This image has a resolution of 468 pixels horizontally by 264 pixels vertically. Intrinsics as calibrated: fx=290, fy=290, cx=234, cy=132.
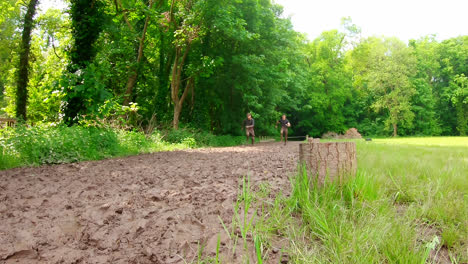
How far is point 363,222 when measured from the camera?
2348 millimetres

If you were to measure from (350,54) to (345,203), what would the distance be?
47.4m

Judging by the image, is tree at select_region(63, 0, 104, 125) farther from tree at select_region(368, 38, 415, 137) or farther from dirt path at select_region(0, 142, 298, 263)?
tree at select_region(368, 38, 415, 137)

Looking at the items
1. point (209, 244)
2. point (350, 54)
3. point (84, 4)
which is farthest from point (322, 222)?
point (350, 54)

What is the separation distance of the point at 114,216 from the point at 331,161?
7.46 ft

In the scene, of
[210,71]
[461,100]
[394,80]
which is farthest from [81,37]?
[461,100]

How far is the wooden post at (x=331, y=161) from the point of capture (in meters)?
3.01

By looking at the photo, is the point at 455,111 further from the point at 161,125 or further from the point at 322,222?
the point at 322,222

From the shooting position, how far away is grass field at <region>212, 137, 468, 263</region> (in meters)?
1.98

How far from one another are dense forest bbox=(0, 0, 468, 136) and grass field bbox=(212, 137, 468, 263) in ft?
25.5

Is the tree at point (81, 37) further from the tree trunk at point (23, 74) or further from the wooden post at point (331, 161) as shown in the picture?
the wooden post at point (331, 161)

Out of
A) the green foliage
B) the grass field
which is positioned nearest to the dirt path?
the grass field

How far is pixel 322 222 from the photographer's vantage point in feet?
7.65

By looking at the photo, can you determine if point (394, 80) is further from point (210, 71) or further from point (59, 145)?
point (59, 145)

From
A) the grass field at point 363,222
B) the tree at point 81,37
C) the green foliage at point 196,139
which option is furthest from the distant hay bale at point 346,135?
the grass field at point 363,222
